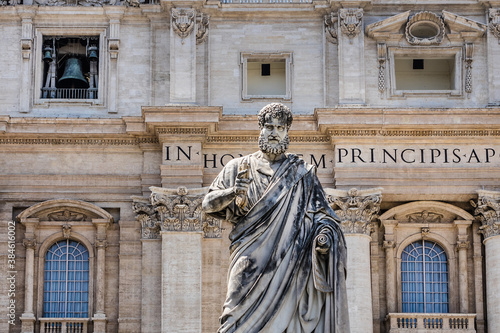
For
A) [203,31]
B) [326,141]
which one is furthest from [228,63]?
[326,141]

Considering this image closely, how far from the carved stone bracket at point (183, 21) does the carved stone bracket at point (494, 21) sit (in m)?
7.01

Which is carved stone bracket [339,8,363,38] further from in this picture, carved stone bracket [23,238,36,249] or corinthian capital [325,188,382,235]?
Result: carved stone bracket [23,238,36,249]

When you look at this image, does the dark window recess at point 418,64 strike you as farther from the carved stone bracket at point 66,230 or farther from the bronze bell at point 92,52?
the carved stone bracket at point 66,230

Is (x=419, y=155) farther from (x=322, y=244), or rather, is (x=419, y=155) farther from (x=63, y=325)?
(x=322, y=244)

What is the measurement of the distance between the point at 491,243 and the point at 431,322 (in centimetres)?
223

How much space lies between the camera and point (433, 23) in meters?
31.5

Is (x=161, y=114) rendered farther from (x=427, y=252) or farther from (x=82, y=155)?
(x=427, y=252)

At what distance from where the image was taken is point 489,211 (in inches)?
1181

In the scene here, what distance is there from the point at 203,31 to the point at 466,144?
22.0ft

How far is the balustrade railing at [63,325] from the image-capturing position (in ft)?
98.3

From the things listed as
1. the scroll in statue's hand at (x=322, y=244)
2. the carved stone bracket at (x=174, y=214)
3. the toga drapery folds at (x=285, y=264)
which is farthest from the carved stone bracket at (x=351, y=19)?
the scroll in statue's hand at (x=322, y=244)

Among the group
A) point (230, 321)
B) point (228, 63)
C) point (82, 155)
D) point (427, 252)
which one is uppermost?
point (228, 63)

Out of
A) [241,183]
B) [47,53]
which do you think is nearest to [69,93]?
[47,53]

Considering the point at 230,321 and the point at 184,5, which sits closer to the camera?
the point at 230,321
